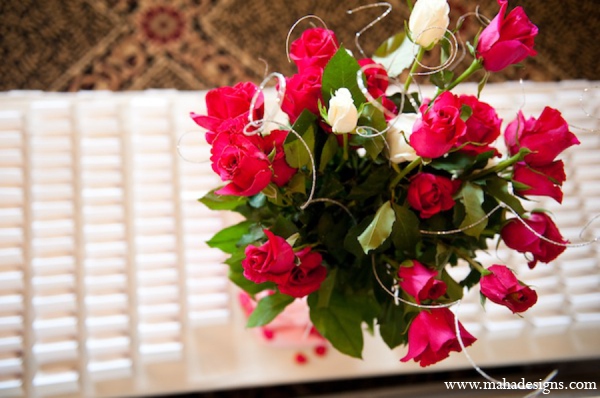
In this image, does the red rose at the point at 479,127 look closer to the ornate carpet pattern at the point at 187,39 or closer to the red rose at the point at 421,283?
the red rose at the point at 421,283

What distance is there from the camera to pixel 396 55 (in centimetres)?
56

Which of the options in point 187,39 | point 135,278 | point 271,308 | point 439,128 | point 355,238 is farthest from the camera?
point 187,39

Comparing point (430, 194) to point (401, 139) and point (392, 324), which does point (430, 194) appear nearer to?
point (401, 139)

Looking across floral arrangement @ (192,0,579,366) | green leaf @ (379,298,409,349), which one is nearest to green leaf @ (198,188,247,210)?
floral arrangement @ (192,0,579,366)

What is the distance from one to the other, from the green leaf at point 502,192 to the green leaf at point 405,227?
3.3 inches

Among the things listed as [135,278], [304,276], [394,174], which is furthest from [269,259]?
[135,278]

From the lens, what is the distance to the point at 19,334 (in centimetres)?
80

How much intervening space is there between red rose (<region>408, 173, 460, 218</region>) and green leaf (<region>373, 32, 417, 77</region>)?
125 mm

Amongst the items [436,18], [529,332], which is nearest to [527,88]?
[529,332]

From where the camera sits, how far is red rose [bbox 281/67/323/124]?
1.61 ft

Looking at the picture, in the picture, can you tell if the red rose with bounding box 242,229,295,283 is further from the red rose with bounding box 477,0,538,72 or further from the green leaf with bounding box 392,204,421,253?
the red rose with bounding box 477,0,538,72

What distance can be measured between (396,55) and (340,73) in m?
0.11

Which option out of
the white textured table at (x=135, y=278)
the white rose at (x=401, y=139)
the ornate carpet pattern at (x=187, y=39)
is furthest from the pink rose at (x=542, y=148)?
the ornate carpet pattern at (x=187, y=39)

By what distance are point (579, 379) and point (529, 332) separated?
0.37 feet
